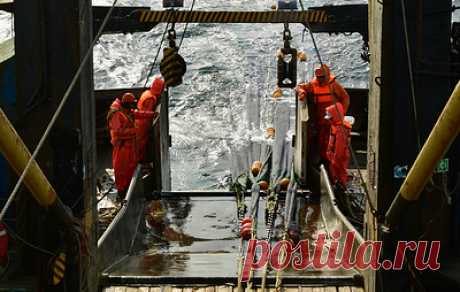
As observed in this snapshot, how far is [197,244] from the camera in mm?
9148

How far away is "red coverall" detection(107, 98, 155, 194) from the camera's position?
35.5 feet

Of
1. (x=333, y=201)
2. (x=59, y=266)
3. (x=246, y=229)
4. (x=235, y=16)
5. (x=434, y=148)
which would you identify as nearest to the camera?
(x=434, y=148)

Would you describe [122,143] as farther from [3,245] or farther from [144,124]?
[3,245]

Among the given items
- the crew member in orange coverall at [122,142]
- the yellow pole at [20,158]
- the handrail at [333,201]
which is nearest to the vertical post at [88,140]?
the yellow pole at [20,158]

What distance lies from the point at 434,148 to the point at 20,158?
8.19 ft

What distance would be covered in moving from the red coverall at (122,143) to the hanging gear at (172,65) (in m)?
0.81

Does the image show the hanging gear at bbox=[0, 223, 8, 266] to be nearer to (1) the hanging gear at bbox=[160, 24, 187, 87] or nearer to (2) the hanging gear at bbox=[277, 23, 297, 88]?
(1) the hanging gear at bbox=[160, 24, 187, 87]

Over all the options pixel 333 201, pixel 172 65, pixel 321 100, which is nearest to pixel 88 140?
pixel 333 201

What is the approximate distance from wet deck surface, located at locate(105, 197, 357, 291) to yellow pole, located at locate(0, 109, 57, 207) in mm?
2027

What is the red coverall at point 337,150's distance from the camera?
10.5 metres

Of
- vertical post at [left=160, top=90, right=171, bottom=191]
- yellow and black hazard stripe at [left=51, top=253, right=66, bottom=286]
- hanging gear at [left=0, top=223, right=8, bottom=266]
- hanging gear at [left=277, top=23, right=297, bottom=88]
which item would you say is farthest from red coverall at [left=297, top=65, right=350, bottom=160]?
yellow and black hazard stripe at [left=51, top=253, right=66, bottom=286]

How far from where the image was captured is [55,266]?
6090 millimetres

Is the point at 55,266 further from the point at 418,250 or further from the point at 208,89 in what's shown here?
the point at 208,89

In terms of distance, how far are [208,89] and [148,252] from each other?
19920mm
